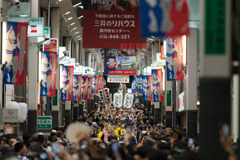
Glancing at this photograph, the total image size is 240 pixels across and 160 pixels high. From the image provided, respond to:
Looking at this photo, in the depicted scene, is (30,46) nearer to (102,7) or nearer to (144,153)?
(102,7)

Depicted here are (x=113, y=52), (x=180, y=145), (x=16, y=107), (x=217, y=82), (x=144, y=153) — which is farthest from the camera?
(x=113, y=52)

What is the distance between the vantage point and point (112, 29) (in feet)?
56.6

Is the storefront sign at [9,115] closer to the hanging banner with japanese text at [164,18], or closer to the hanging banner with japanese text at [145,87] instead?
the hanging banner with japanese text at [164,18]

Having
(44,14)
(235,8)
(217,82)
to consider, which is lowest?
(217,82)

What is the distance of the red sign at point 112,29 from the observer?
17.3 meters

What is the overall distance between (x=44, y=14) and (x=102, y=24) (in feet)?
35.7

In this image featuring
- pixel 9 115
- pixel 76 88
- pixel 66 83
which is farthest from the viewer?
pixel 76 88

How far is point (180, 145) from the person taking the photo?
8.77 metres

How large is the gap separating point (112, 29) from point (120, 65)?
20.7m

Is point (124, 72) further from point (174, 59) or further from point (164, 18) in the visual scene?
point (164, 18)

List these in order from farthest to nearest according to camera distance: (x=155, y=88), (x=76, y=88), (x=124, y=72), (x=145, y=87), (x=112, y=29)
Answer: (x=124, y=72)
(x=145, y=87)
(x=76, y=88)
(x=155, y=88)
(x=112, y=29)

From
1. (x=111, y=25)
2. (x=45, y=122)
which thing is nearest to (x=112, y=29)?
(x=111, y=25)

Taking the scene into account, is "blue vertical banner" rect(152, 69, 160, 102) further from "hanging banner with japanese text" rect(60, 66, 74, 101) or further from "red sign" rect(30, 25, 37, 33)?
"red sign" rect(30, 25, 37, 33)

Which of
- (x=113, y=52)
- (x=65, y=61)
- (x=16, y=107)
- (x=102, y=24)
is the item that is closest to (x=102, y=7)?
(x=102, y=24)
